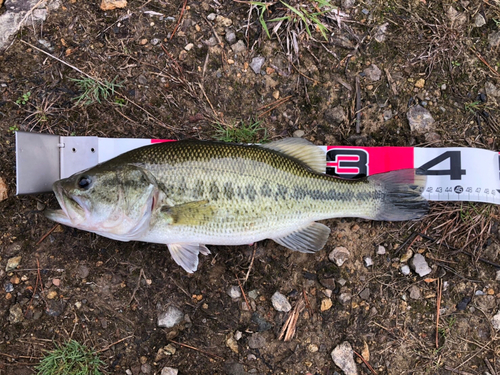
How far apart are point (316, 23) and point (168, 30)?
4.98 feet

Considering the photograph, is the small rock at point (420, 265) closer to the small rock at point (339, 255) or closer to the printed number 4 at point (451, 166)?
the small rock at point (339, 255)

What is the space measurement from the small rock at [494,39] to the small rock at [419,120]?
40.5 inches

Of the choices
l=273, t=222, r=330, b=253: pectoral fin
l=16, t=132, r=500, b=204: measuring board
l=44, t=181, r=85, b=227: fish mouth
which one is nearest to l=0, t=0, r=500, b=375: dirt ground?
l=16, t=132, r=500, b=204: measuring board

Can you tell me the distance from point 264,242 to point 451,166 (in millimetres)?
2054

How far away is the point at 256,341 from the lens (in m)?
3.27

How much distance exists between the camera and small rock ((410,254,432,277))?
3.41 m

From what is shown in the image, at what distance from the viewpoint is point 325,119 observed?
3473 mm

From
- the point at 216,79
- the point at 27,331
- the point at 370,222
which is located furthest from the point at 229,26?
the point at 27,331

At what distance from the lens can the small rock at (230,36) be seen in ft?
11.2

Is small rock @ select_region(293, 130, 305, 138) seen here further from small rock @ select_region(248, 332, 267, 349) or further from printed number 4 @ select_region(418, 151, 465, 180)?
small rock @ select_region(248, 332, 267, 349)

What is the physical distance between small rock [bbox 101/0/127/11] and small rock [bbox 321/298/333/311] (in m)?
3.59

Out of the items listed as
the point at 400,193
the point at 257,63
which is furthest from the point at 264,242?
the point at 257,63

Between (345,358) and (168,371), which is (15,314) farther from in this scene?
(345,358)

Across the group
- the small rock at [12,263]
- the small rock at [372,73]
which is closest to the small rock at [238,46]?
the small rock at [372,73]
